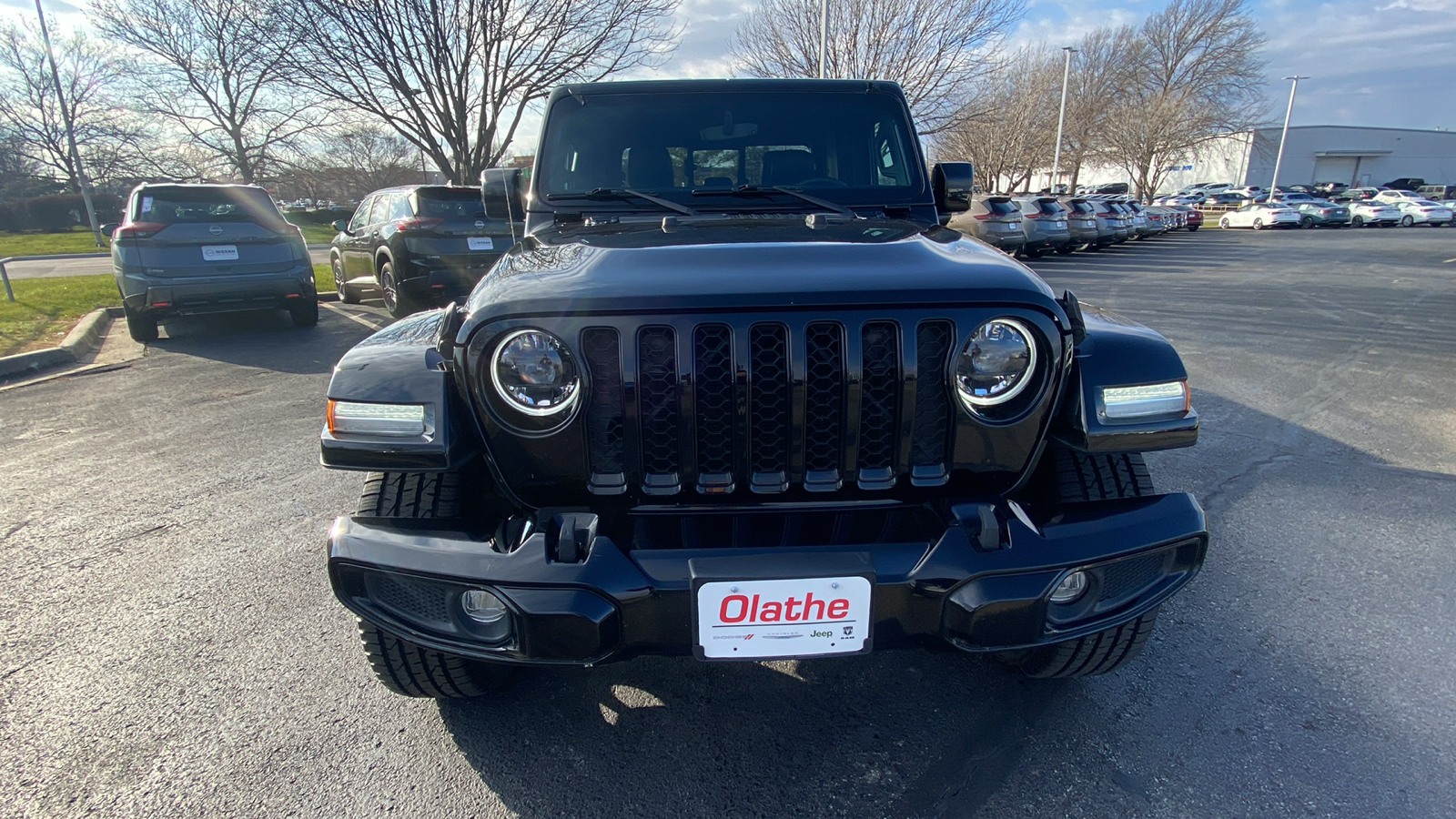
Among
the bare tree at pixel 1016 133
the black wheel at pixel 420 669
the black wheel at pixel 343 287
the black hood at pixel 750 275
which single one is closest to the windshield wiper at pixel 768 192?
the black hood at pixel 750 275

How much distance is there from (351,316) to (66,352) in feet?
9.82

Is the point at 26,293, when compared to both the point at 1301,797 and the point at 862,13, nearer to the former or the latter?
the point at 1301,797

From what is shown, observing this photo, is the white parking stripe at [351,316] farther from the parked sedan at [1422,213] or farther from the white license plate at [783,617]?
the parked sedan at [1422,213]

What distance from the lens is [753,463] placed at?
1722 mm

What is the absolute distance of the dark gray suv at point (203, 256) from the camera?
24.0 feet

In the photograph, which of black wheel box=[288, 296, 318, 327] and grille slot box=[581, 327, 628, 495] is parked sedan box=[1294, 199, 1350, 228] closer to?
black wheel box=[288, 296, 318, 327]

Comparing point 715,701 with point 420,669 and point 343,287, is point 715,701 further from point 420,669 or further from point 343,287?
point 343,287

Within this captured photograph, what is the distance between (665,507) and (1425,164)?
98155 millimetres

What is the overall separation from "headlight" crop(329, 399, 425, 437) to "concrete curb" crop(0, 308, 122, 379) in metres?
7.03

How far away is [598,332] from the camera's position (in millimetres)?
1624

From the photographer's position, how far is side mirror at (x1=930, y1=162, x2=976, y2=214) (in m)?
2.97

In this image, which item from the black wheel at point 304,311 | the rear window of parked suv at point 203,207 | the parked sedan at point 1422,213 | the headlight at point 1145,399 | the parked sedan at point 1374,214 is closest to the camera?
the headlight at point 1145,399

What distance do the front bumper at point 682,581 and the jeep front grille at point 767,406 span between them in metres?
0.19

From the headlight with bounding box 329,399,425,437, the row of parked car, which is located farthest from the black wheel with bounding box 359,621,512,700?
the row of parked car
